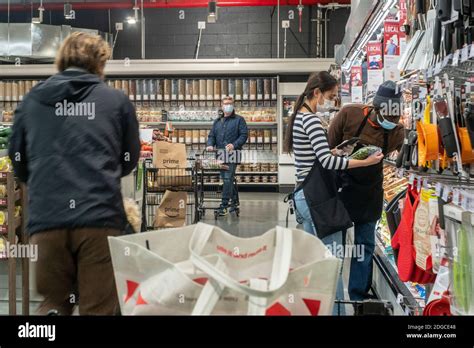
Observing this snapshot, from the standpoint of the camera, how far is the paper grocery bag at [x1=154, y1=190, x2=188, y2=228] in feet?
19.6

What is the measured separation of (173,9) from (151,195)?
6668 millimetres

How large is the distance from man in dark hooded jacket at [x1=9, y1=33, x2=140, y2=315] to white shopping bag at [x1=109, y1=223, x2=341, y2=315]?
792 millimetres

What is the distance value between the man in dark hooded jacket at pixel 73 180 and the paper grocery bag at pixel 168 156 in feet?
13.0

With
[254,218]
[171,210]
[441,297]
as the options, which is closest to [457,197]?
[441,297]

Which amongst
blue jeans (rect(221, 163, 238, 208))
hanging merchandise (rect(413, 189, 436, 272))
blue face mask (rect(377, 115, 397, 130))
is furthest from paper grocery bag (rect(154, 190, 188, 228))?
hanging merchandise (rect(413, 189, 436, 272))

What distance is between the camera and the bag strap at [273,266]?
105 centimetres

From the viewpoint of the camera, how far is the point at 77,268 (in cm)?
214

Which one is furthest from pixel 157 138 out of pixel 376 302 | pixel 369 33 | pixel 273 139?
pixel 376 302

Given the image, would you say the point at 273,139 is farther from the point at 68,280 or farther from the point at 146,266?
the point at 146,266

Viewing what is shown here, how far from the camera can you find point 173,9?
1244cm

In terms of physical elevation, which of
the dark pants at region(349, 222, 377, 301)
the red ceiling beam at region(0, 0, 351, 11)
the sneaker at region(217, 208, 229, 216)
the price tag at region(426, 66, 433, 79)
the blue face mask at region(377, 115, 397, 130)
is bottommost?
the sneaker at region(217, 208, 229, 216)

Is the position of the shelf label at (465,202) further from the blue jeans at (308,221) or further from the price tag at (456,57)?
the blue jeans at (308,221)

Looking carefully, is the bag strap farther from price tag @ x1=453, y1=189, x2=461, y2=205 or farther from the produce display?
the produce display

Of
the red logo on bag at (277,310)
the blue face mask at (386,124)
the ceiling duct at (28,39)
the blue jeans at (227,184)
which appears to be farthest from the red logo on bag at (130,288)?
the ceiling duct at (28,39)
